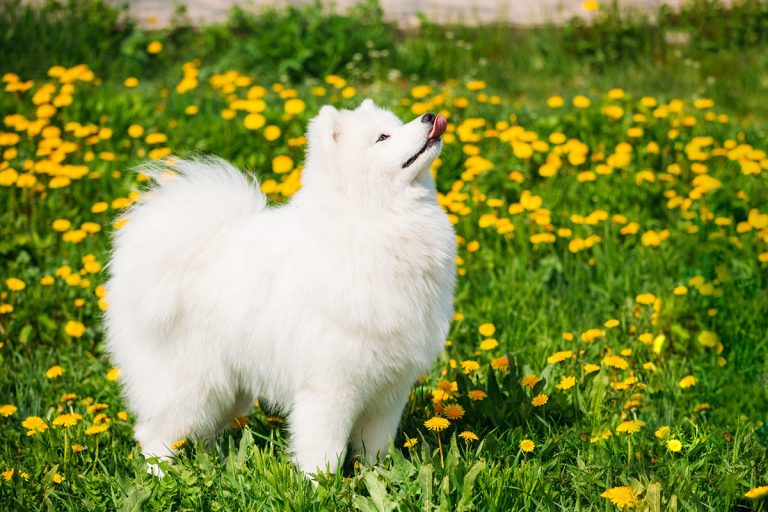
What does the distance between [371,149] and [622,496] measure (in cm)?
135

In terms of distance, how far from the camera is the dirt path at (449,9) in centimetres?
838

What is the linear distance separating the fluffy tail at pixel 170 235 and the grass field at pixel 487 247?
504 mm

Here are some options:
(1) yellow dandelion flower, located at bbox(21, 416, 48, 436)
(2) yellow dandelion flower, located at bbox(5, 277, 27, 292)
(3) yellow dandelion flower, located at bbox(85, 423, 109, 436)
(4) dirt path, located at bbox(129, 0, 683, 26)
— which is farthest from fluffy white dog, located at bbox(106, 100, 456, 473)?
(4) dirt path, located at bbox(129, 0, 683, 26)

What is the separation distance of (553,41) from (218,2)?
3249 mm

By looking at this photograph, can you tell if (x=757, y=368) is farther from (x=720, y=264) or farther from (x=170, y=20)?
(x=170, y=20)

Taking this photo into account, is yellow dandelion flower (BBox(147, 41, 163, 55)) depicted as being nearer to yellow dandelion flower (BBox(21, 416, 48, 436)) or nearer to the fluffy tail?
the fluffy tail

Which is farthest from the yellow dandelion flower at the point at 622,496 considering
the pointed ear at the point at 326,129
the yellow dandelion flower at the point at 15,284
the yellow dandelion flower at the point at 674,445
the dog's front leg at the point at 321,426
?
the yellow dandelion flower at the point at 15,284

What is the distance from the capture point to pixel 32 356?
4379 millimetres

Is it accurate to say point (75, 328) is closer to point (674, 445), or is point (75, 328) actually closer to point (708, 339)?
point (674, 445)

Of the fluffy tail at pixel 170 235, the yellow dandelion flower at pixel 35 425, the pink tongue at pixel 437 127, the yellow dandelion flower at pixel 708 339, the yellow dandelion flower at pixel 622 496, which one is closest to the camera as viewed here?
the yellow dandelion flower at pixel 622 496

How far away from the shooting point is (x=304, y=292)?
10.2 feet

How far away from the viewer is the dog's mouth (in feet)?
9.75

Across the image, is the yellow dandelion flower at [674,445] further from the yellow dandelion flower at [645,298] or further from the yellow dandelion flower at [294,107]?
the yellow dandelion flower at [294,107]

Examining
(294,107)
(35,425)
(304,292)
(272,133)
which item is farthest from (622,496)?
(294,107)
